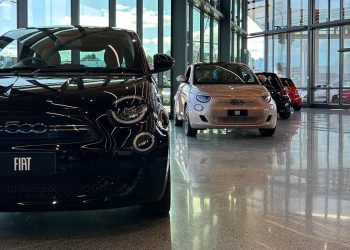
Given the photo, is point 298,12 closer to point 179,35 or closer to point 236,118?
point 179,35

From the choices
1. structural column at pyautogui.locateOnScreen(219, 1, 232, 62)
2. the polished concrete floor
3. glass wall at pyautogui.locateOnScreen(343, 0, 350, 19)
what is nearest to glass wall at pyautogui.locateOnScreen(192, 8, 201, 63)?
structural column at pyautogui.locateOnScreen(219, 1, 232, 62)

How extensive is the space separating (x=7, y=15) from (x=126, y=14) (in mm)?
4395

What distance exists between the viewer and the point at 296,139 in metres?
9.05

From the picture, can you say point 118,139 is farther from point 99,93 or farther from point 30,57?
point 30,57

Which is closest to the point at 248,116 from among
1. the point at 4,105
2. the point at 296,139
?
the point at 296,139

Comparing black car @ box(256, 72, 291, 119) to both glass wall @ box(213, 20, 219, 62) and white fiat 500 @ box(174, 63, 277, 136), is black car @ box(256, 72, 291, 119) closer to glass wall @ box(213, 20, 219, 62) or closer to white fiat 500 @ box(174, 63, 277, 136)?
white fiat 500 @ box(174, 63, 277, 136)

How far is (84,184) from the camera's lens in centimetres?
296

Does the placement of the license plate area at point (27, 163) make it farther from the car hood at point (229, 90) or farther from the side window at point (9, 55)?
the car hood at point (229, 90)

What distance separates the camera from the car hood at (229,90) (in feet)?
28.1

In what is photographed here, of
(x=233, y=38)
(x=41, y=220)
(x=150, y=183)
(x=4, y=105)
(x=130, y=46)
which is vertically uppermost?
(x=233, y=38)

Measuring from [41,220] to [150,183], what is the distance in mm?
991

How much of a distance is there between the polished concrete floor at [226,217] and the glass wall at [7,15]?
4228 mm

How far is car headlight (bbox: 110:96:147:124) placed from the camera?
305 cm

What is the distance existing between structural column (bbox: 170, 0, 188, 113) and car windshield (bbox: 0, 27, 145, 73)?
422 inches
